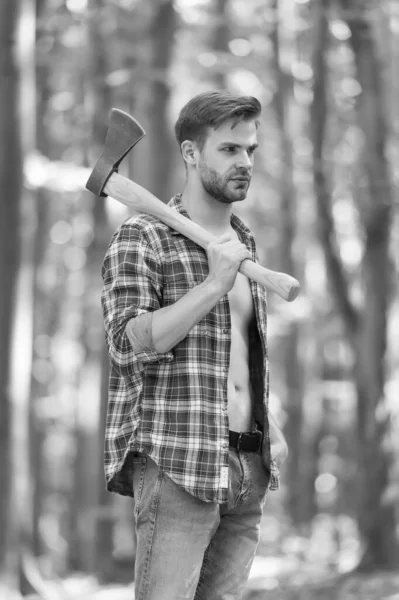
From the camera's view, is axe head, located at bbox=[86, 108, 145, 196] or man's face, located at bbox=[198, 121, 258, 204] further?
axe head, located at bbox=[86, 108, 145, 196]

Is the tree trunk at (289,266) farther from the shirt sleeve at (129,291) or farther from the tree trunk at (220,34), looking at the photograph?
the shirt sleeve at (129,291)

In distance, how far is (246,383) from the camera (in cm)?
356

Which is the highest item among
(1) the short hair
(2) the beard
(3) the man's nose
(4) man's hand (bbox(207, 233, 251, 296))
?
(1) the short hair

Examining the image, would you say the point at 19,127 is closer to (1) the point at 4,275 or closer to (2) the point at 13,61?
(2) the point at 13,61

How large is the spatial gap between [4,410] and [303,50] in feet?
21.0

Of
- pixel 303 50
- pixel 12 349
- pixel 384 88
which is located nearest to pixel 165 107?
pixel 384 88

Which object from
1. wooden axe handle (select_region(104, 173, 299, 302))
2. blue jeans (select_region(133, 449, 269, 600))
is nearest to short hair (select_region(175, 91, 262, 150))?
wooden axe handle (select_region(104, 173, 299, 302))

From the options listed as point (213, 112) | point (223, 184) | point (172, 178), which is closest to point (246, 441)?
point (223, 184)

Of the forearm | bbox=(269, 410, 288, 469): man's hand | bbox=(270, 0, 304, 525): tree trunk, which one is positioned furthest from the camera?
bbox=(270, 0, 304, 525): tree trunk

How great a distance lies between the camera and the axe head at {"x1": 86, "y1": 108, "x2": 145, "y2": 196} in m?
3.62

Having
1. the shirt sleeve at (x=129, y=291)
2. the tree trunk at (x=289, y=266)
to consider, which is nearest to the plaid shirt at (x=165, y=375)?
the shirt sleeve at (x=129, y=291)

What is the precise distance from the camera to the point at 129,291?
3.30m

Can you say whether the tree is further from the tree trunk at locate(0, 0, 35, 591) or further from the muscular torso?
the muscular torso

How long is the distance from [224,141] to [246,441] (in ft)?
3.60
